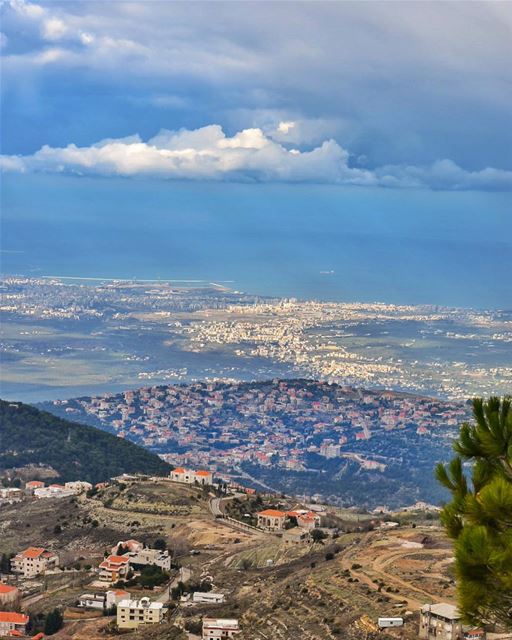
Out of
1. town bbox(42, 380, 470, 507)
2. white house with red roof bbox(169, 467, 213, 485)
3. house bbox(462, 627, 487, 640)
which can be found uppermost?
house bbox(462, 627, 487, 640)

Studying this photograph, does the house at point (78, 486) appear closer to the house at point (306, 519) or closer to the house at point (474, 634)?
the house at point (306, 519)

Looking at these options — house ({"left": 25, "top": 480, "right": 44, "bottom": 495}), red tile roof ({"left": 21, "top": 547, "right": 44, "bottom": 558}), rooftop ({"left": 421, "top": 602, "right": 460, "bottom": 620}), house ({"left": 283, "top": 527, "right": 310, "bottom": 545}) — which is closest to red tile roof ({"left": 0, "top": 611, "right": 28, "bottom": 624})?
red tile roof ({"left": 21, "top": 547, "right": 44, "bottom": 558})

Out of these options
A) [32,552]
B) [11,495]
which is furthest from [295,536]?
[11,495]

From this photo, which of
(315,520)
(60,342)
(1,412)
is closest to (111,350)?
(60,342)

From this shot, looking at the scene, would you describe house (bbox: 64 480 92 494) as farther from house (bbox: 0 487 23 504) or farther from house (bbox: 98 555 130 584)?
house (bbox: 98 555 130 584)

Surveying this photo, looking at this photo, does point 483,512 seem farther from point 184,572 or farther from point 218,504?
point 218,504

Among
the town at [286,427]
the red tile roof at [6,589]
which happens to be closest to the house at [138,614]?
the red tile roof at [6,589]

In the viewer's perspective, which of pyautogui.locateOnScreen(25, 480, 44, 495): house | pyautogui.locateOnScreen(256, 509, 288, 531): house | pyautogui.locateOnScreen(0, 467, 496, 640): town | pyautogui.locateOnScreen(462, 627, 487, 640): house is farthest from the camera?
pyautogui.locateOnScreen(25, 480, 44, 495): house

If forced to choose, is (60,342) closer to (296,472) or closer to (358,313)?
(358,313)
